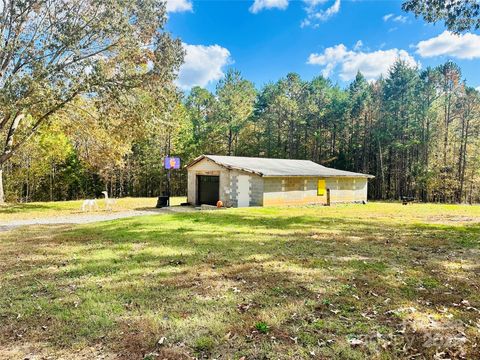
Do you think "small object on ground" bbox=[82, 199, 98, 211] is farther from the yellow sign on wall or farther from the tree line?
the yellow sign on wall

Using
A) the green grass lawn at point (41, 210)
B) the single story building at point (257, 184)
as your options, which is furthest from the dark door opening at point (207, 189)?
the green grass lawn at point (41, 210)

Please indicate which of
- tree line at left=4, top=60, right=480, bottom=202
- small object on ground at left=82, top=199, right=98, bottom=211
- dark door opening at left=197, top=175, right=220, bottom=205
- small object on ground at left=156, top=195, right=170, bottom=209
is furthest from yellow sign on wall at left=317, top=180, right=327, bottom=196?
tree line at left=4, top=60, right=480, bottom=202

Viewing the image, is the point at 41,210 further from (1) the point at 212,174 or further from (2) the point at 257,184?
(2) the point at 257,184

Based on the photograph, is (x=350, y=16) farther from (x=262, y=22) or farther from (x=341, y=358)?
(x=341, y=358)

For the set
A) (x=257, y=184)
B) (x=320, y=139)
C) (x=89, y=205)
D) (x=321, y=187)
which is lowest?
(x=89, y=205)

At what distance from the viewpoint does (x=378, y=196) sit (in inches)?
1494

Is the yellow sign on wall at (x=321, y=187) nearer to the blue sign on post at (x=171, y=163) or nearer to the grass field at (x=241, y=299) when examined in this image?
the blue sign on post at (x=171, y=163)

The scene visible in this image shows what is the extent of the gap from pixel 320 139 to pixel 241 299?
3615cm

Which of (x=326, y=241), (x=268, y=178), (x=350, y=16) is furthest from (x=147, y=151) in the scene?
(x=326, y=241)

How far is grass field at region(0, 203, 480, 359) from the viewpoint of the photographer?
10.4 feet

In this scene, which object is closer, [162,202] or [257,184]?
[257,184]

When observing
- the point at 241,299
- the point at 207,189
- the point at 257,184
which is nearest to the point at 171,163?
the point at 207,189

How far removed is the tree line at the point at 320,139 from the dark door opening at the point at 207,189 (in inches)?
384

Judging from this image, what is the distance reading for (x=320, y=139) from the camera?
3859 centimetres
